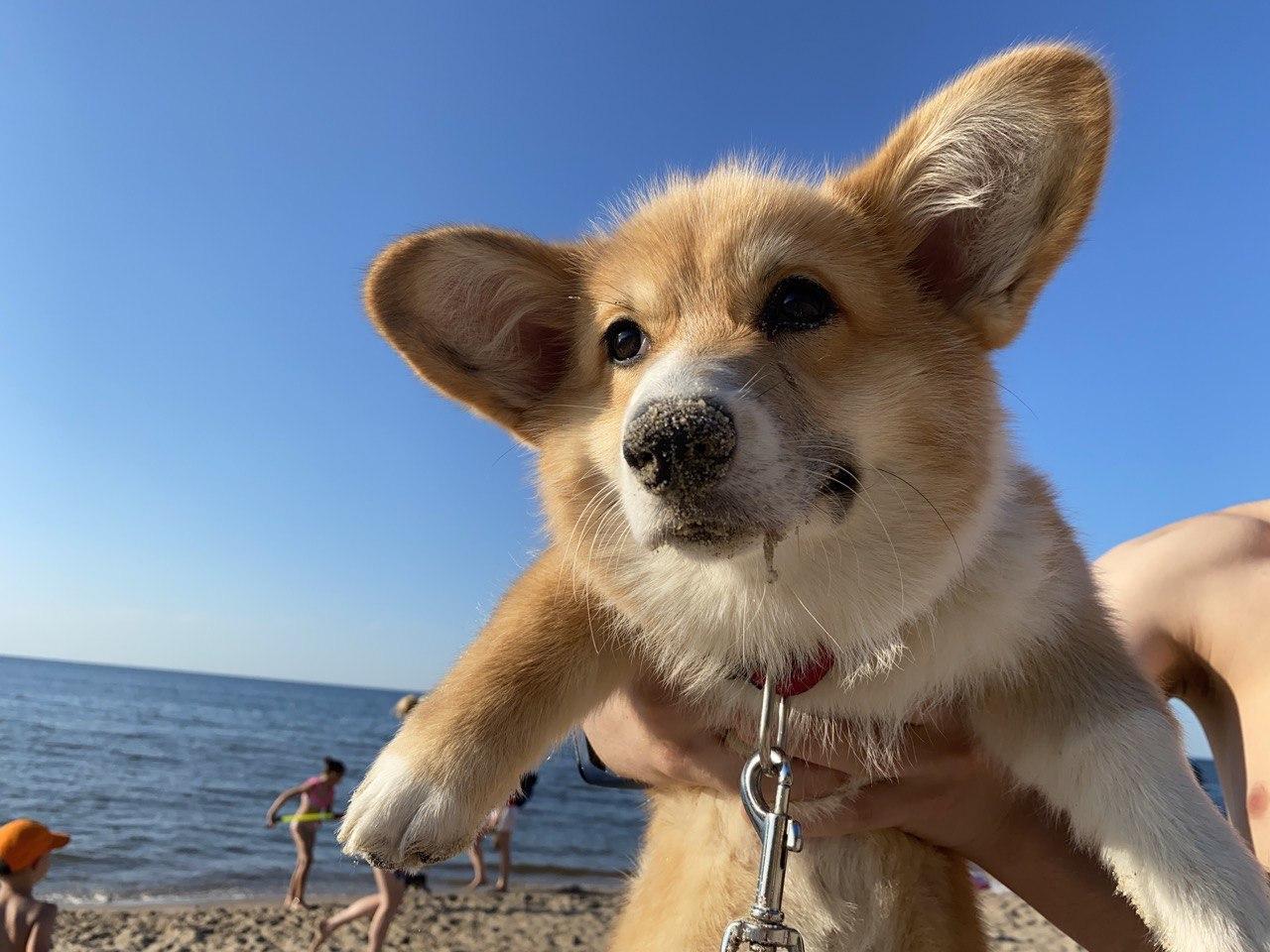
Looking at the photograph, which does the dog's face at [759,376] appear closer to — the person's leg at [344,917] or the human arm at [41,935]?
the human arm at [41,935]

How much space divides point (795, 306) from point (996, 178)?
0.57m

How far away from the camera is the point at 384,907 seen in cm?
966

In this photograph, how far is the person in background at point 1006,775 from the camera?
2008 millimetres

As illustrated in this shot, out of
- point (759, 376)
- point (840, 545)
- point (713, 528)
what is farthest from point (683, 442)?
point (840, 545)

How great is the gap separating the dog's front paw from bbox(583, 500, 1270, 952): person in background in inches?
20.6

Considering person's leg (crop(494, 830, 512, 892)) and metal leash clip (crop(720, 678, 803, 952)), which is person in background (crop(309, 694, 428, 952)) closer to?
person's leg (crop(494, 830, 512, 892))

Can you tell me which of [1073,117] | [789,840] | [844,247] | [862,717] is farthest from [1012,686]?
[1073,117]

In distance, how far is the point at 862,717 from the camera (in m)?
2.03

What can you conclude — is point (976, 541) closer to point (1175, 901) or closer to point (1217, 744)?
point (1175, 901)

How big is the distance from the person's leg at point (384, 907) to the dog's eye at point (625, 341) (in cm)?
893

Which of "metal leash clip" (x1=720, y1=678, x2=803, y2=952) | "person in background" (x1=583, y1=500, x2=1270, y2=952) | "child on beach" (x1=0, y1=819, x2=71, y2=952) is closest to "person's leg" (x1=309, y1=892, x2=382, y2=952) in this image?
"child on beach" (x1=0, y1=819, x2=71, y2=952)

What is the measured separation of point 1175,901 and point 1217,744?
1481mm

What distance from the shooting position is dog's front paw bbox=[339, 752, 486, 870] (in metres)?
1.86

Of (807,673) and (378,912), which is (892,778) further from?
(378,912)
